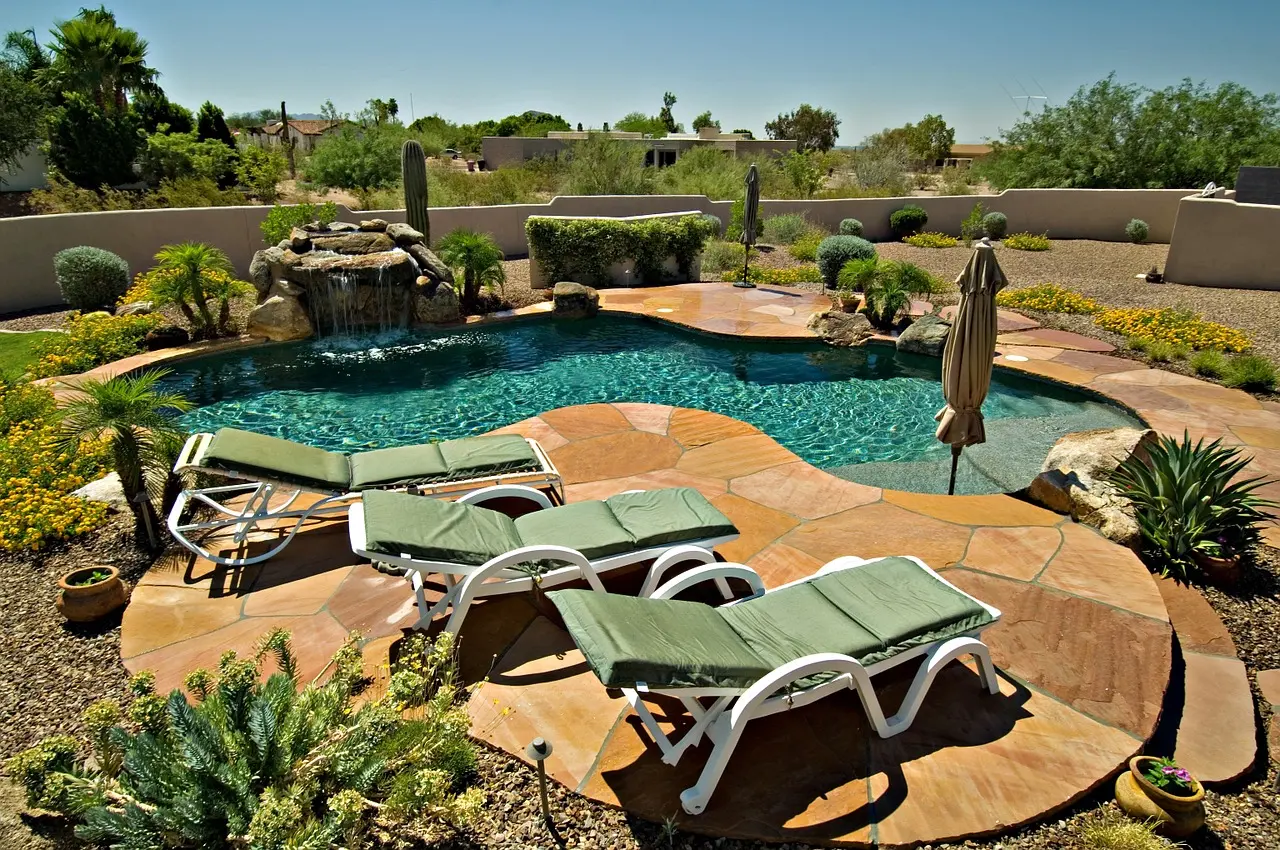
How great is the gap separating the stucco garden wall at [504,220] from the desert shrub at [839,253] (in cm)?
594

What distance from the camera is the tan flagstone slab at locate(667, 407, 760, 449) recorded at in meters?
7.12

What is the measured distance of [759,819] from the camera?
3.00 metres

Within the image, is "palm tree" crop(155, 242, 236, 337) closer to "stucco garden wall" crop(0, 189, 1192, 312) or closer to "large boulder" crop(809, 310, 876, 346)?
"stucco garden wall" crop(0, 189, 1192, 312)

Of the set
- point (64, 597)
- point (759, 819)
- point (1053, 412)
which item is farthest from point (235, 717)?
point (1053, 412)

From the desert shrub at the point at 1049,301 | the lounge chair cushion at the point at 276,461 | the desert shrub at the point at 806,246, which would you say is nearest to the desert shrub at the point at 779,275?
the desert shrub at the point at 806,246

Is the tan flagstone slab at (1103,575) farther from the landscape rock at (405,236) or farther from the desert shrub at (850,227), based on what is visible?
the desert shrub at (850,227)

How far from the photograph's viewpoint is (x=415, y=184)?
13.4 meters

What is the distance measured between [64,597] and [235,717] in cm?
259

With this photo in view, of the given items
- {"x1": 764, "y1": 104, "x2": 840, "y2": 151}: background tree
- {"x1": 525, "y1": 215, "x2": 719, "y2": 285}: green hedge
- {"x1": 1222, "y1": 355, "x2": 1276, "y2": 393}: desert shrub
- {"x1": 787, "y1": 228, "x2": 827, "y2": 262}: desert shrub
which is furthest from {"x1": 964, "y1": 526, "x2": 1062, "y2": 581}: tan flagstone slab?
{"x1": 764, "y1": 104, "x2": 840, "y2": 151}: background tree

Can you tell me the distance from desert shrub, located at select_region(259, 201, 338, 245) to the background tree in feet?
192

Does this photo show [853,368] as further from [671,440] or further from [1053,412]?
[671,440]

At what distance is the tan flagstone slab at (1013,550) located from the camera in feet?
15.9

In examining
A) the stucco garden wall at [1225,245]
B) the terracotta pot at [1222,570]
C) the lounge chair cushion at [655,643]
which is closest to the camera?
the lounge chair cushion at [655,643]

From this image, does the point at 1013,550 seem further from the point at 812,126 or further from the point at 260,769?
the point at 812,126
